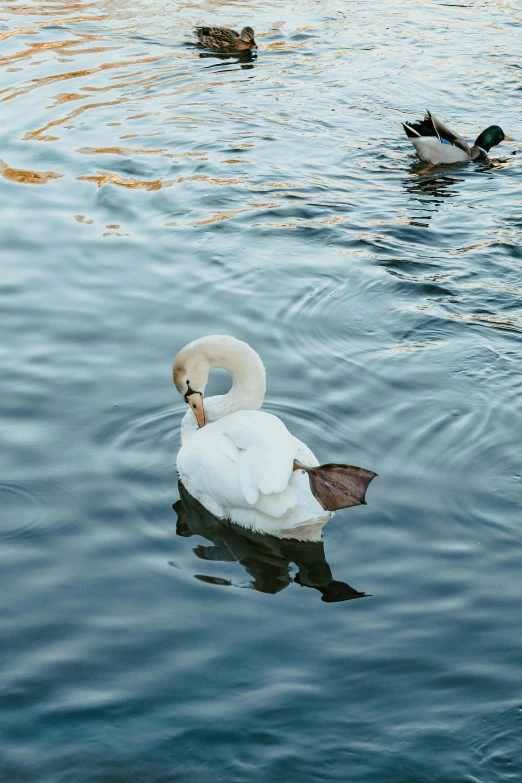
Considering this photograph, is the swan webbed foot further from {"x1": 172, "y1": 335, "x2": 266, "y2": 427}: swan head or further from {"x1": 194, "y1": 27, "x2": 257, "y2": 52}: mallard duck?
{"x1": 194, "y1": 27, "x2": 257, "y2": 52}: mallard duck

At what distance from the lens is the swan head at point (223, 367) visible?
6.05 meters

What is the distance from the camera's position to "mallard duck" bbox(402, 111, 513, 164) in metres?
12.3

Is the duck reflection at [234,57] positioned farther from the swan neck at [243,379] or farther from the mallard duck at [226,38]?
the swan neck at [243,379]

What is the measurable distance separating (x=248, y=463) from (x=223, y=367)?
0.83 m

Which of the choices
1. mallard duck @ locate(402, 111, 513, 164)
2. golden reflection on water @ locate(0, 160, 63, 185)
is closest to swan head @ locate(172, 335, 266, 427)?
golden reflection on water @ locate(0, 160, 63, 185)

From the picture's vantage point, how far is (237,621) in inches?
195

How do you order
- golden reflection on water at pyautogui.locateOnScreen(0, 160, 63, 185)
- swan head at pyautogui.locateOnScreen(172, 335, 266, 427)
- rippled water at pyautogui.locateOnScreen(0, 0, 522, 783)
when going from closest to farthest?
rippled water at pyautogui.locateOnScreen(0, 0, 522, 783) → swan head at pyautogui.locateOnScreen(172, 335, 266, 427) → golden reflection on water at pyautogui.locateOnScreen(0, 160, 63, 185)

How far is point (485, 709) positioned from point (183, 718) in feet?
4.21

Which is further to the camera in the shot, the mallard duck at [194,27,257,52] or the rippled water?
the mallard duck at [194,27,257,52]

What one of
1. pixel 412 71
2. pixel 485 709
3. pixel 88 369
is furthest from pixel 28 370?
pixel 412 71

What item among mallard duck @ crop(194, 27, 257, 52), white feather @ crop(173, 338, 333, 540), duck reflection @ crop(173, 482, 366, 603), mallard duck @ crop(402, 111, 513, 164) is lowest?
duck reflection @ crop(173, 482, 366, 603)

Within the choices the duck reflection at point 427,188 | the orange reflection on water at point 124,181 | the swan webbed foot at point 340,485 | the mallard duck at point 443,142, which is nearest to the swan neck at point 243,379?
the swan webbed foot at point 340,485

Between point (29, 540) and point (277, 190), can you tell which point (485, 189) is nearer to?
point (277, 190)

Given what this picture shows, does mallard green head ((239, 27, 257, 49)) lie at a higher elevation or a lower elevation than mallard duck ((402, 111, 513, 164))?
higher
